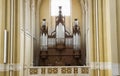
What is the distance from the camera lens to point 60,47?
17.1 meters

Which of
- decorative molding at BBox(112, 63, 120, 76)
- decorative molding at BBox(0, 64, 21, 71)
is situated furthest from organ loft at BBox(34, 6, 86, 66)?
decorative molding at BBox(112, 63, 120, 76)

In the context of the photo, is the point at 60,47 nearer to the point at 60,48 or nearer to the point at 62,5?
the point at 60,48

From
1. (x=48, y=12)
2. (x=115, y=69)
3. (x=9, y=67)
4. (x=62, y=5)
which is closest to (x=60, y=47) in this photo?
(x=48, y=12)

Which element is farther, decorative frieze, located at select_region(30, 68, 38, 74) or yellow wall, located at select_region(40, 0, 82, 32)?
yellow wall, located at select_region(40, 0, 82, 32)

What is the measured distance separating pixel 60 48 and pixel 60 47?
64 mm

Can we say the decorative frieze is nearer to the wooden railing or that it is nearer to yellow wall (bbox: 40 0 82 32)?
the wooden railing

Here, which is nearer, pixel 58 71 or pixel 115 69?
pixel 115 69

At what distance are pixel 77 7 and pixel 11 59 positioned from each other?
816cm

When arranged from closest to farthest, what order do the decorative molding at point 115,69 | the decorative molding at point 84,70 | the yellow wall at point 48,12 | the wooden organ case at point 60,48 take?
the decorative molding at point 115,69 < the decorative molding at point 84,70 < the wooden organ case at point 60,48 < the yellow wall at point 48,12

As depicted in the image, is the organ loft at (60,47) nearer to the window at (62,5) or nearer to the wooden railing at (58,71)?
the window at (62,5)

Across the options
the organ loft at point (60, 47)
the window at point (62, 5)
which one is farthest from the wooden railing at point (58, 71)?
the window at point (62, 5)

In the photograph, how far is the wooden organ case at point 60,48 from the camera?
1711cm

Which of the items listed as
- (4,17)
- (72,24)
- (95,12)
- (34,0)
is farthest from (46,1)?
(4,17)

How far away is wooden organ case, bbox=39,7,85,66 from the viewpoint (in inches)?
674
